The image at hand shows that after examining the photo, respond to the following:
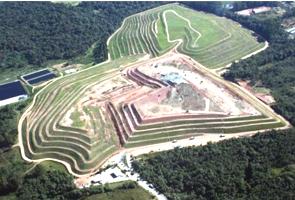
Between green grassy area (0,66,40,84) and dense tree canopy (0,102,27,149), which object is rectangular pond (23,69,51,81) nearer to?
green grassy area (0,66,40,84)

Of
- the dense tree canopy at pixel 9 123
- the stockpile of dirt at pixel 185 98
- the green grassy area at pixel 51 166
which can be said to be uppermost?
the stockpile of dirt at pixel 185 98

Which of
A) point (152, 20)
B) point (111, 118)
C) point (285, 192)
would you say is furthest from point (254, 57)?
point (285, 192)

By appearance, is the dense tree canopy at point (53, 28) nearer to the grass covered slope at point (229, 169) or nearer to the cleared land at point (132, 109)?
the cleared land at point (132, 109)

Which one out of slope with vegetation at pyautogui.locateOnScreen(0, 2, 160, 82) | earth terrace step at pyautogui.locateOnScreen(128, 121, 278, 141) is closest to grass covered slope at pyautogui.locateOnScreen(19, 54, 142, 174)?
earth terrace step at pyautogui.locateOnScreen(128, 121, 278, 141)

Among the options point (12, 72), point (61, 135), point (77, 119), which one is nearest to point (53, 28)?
point (12, 72)

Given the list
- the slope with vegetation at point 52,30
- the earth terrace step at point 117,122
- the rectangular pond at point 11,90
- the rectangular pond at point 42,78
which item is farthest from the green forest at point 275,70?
the rectangular pond at point 11,90

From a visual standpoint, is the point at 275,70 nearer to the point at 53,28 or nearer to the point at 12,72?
the point at 53,28
